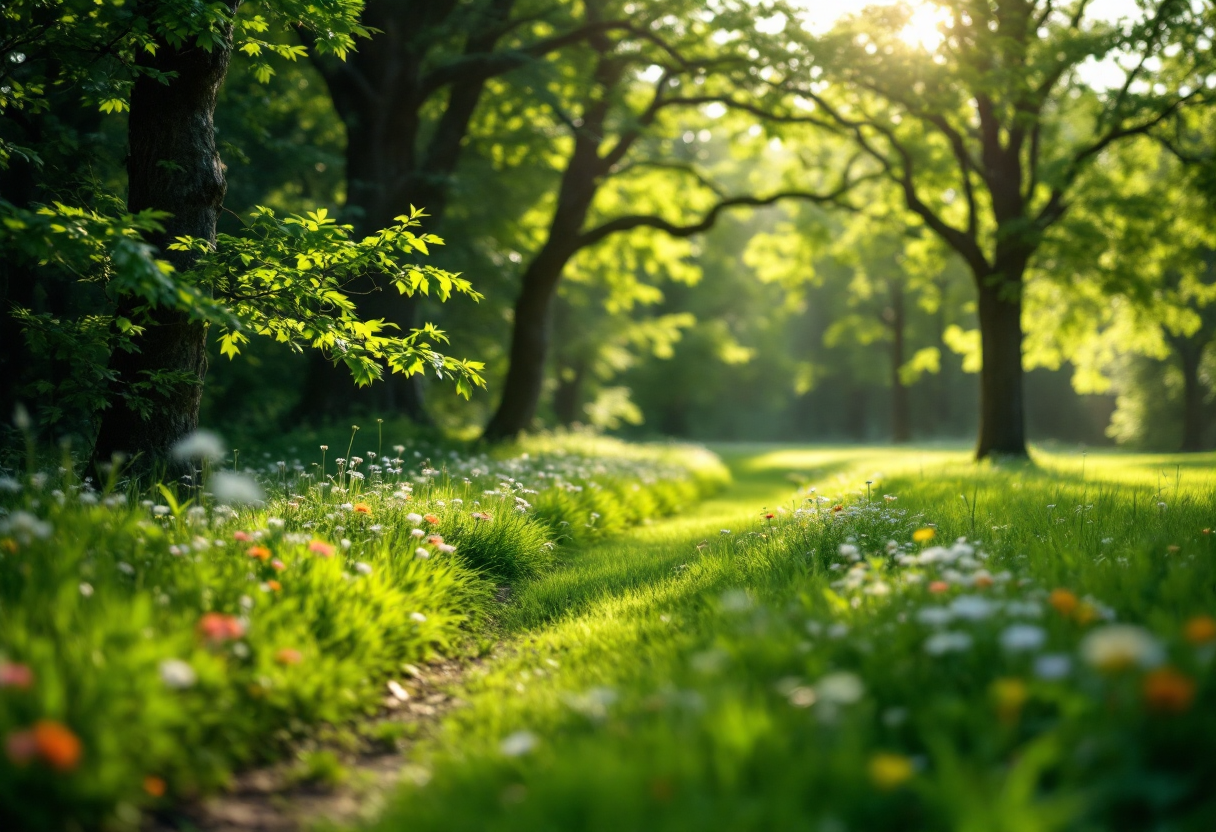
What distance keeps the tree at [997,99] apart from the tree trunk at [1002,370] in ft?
0.07

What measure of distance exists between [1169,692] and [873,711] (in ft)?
3.08

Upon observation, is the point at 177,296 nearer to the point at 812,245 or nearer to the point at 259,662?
the point at 259,662

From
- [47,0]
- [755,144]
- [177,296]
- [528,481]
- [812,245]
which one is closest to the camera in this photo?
[177,296]

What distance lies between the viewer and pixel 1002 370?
14.1 m

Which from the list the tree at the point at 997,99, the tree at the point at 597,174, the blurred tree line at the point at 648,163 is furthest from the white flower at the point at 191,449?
the tree at the point at 997,99

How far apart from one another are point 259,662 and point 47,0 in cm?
540

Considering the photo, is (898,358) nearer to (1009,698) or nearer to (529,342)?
(529,342)

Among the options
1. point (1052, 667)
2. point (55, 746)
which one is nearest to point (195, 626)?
point (55, 746)

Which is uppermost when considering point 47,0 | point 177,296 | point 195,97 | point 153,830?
point 47,0

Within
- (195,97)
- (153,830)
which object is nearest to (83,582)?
(153,830)

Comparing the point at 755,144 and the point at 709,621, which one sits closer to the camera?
the point at 709,621

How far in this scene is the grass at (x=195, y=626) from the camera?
239cm

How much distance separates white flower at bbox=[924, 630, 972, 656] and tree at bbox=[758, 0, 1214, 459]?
10306mm

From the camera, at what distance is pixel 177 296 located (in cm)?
405
